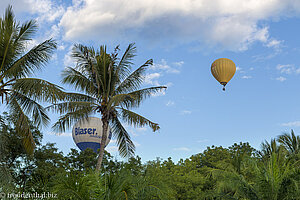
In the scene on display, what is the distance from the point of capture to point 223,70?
2525 cm

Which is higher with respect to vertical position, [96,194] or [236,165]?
[236,165]

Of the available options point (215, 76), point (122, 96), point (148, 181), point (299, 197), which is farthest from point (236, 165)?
point (148, 181)

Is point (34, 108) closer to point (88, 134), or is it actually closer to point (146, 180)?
point (146, 180)

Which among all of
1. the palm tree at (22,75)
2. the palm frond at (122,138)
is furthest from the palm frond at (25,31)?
the palm frond at (122,138)

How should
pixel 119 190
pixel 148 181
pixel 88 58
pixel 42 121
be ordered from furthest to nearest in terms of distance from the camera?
1. pixel 88 58
2. pixel 42 121
3. pixel 148 181
4. pixel 119 190

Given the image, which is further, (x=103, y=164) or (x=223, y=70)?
(x=223, y=70)

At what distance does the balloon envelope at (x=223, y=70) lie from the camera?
82.8ft

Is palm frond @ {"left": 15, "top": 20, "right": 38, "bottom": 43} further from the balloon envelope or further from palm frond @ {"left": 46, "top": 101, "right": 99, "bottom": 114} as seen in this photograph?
the balloon envelope

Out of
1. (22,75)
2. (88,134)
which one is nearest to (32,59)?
(22,75)

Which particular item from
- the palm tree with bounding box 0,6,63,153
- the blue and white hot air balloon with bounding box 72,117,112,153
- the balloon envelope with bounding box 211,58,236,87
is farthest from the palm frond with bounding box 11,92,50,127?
the blue and white hot air balloon with bounding box 72,117,112,153

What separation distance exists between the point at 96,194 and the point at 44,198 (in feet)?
5.08

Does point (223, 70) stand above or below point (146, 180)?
above

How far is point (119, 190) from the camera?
7199mm

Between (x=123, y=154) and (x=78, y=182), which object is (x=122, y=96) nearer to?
(x=123, y=154)
